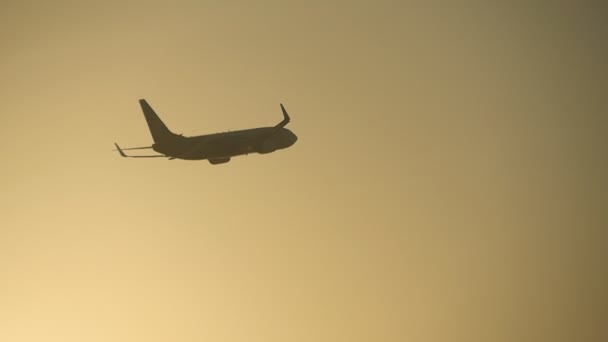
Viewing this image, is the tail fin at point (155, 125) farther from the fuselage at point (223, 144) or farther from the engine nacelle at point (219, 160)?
the engine nacelle at point (219, 160)

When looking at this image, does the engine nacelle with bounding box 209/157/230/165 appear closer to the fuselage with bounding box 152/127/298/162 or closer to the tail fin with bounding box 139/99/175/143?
the fuselage with bounding box 152/127/298/162

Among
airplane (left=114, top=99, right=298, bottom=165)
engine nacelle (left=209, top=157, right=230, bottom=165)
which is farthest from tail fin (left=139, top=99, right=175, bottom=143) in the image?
engine nacelle (left=209, top=157, right=230, bottom=165)

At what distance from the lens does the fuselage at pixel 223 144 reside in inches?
182

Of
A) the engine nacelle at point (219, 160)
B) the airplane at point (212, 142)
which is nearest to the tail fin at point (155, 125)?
the airplane at point (212, 142)

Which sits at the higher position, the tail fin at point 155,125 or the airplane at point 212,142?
the tail fin at point 155,125

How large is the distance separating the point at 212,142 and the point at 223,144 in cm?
12

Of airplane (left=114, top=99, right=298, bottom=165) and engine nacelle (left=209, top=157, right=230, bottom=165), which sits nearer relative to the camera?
airplane (left=114, top=99, right=298, bottom=165)

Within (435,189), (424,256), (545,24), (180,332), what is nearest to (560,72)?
(545,24)

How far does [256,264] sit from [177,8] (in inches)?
91.3

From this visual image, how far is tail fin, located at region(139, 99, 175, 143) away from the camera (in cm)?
472

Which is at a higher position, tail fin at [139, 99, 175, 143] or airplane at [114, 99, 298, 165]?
tail fin at [139, 99, 175, 143]

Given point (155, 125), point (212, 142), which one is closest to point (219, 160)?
point (212, 142)

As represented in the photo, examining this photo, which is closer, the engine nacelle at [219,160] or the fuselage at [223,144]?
the fuselage at [223,144]

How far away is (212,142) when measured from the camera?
4742 mm
